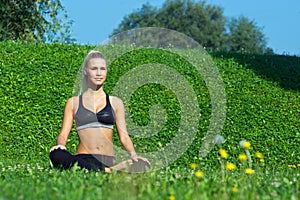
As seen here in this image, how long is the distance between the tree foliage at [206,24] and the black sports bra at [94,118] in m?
38.4

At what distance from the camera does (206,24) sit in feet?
151

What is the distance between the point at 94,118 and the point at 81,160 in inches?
20.8

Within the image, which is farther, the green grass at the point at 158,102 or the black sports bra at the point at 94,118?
the green grass at the point at 158,102

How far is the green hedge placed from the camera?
10648 mm

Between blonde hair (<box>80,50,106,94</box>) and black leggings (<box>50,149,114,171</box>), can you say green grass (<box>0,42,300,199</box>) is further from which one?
blonde hair (<box>80,50,106,94</box>)

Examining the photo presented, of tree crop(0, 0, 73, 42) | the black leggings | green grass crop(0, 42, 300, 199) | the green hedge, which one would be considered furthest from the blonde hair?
tree crop(0, 0, 73, 42)

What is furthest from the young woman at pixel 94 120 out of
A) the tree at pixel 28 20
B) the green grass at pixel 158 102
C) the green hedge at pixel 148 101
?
the tree at pixel 28 20

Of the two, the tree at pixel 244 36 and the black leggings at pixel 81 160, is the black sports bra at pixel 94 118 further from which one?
the tree at pixel 244 36

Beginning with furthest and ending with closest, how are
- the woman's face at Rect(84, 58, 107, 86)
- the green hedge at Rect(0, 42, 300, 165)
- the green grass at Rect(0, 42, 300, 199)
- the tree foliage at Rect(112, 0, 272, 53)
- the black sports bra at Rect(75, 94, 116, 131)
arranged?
1. the tree foliage at Rect(112, 0, 272, 53)
2. the green hedge at Rect(0, 42, 300, 165)
3. the green grass at Rect(0, 42, 300, 199)
4. the black sports bra at Rect(75, 94, 116, 131)
5. the woman's face at Rect(84, 58, 107, 86)

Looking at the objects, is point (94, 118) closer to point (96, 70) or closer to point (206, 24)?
point (96, 70)

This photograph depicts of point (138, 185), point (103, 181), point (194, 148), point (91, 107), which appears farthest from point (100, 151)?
point (194, 148)

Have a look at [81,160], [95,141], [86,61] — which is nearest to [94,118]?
[95,141]

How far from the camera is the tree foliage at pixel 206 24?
149 feet

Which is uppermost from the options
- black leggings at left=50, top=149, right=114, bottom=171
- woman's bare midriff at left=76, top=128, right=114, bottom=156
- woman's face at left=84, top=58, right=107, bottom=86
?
woman's face at left=84, top=58, right=107, bottom=86
